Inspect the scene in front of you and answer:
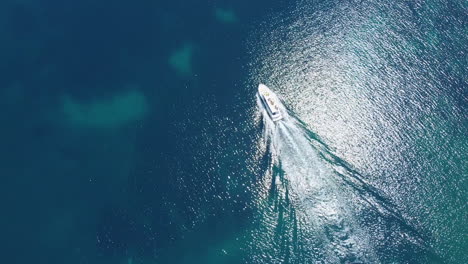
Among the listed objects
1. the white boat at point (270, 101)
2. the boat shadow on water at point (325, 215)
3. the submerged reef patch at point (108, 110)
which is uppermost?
the submerged reef patch at point (108, 110)

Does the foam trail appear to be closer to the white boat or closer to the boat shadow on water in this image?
the boat shadow on water

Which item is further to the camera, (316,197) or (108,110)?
(108,110)

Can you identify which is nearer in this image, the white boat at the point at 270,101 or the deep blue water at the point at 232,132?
the deep blue water at the point at 232,132

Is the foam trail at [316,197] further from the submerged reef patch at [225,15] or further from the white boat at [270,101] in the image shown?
the submerged reef patch at [225,15]

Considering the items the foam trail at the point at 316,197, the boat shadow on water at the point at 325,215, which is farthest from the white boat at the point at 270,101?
the boat shadow on water at the point at 325,215

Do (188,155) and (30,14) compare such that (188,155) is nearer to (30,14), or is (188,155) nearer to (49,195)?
(49,195)

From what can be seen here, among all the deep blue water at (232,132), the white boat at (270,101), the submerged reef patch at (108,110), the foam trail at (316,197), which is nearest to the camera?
the foam trail at (316,197)

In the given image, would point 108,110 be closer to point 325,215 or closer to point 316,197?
point 316,197

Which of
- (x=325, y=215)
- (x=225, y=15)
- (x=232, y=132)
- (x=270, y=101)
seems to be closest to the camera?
(x=325, y=215)

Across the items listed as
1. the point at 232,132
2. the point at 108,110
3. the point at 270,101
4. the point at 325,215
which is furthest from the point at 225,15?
the point at 325,215
